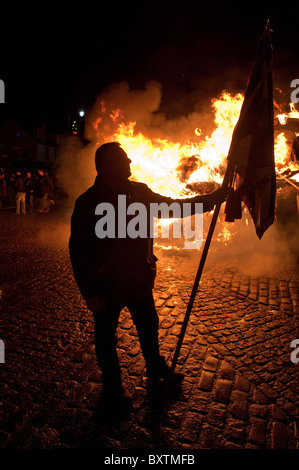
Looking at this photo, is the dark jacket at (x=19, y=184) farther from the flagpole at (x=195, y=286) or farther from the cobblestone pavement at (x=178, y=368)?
the flagpole at (x=195, y=286)

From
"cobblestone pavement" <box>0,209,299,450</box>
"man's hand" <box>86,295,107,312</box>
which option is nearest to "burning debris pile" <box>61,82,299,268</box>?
"cobblestone pavement" <box>0,209,299,450</box>

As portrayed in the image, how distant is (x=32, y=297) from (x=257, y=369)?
3.92 m

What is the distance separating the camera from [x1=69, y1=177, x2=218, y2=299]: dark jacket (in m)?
2.44

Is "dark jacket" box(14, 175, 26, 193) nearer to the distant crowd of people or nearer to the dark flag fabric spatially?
the distant crowd of people

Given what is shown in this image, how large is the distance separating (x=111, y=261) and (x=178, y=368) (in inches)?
65.6

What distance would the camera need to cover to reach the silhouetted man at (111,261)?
8.02 feet

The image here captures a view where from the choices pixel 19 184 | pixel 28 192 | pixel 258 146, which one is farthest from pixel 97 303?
pixel 28 192

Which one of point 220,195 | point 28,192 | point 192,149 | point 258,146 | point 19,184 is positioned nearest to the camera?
point 258,146

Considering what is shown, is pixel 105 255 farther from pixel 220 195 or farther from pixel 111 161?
pixel 220 195

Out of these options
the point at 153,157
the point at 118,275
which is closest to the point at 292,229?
the point at 153,157

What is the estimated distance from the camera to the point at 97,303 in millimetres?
2455

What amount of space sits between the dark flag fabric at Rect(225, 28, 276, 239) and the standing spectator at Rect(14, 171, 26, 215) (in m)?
13.5

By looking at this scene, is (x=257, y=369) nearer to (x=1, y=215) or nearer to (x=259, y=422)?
(x=259, y=422)
